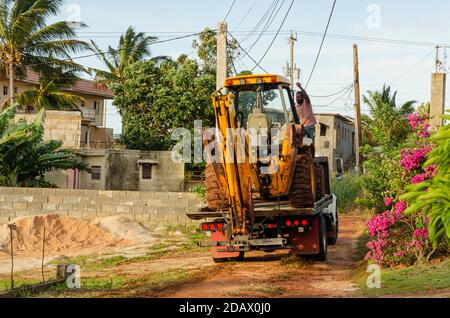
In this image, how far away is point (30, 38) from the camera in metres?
39.3

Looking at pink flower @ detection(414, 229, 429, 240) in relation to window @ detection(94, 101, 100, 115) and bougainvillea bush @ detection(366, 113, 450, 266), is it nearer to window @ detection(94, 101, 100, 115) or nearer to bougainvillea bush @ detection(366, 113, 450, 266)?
bougainvillea bush @ detection(366, 113, 450, 266)

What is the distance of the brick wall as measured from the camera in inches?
853

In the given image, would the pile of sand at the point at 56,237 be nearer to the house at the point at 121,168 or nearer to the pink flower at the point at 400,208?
the pink flower at the point at 400,208

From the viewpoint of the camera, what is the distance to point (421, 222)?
42.1 ft

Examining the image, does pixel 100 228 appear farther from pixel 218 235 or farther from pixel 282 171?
pixel 282 171

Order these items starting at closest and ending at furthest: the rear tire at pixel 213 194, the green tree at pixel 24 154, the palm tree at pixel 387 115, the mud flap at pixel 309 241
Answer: the rear tire at pixel 213 194 → the mud flap at pixel 309 241 → the green tree at pixel 24 154 → the palm tree at pixel 387 115

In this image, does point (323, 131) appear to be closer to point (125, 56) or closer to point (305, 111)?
point (125, 56)

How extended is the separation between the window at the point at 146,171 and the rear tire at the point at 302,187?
29.0 meters

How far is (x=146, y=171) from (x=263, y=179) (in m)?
29.1

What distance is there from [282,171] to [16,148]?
15189mm

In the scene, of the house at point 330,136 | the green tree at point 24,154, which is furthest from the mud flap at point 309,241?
the house at point 330,136

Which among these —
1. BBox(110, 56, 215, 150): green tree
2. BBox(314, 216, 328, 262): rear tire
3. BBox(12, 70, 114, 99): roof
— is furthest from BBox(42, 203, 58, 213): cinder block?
BBox(12, 70, 114, 99): roof

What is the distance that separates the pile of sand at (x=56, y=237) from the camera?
1973cm
